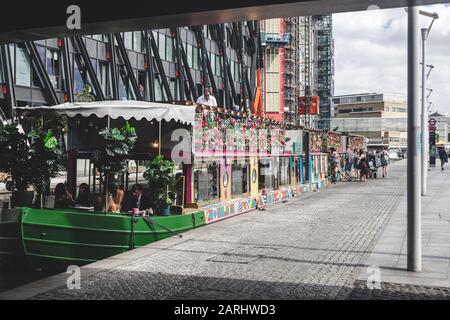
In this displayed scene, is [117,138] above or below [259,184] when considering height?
above

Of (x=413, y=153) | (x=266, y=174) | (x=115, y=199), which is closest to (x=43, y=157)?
(x=115, y=199)

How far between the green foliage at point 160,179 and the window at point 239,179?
15.3 ft

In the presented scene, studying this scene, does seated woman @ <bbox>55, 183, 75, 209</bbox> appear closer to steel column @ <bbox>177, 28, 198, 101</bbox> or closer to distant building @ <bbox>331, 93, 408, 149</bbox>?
steel column @ <bbox>177, 28, 198, 101</bbox>

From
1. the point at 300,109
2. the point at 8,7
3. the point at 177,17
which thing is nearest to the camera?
the point at 177,17

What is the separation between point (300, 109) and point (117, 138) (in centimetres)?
6790

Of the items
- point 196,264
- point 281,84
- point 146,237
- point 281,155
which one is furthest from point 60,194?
point 281,84

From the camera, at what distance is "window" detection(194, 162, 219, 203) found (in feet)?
46.8

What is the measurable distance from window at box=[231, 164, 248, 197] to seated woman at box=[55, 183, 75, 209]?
222 inches

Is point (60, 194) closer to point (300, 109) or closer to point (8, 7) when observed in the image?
point (8, 7)

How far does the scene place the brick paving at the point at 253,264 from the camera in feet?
24.2

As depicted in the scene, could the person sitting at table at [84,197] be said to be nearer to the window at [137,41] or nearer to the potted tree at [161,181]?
the potted tree at [161,181]

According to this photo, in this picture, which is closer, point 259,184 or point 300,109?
point 259,184

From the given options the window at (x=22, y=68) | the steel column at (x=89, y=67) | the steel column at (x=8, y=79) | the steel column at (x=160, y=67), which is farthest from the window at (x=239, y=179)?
the steel column at (x=160, y=67)

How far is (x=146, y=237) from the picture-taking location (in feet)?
37.4
